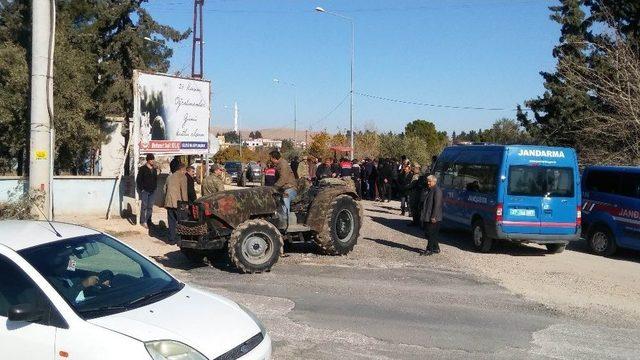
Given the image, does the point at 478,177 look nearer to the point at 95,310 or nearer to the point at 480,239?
the point at 480,239

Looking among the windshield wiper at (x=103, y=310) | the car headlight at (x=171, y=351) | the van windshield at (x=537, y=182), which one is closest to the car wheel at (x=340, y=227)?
the van windshield at (x=537, y=182)

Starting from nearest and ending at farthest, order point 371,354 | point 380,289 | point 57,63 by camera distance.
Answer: point 371,354, point 380,289, point 57,63

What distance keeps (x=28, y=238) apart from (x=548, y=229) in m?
10.2

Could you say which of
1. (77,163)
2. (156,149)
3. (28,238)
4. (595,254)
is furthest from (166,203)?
(77,163)

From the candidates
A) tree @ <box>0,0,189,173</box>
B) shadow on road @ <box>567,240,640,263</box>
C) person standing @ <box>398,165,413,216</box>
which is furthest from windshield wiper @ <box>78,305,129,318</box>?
tree @ <box>0,0,189,173</box>

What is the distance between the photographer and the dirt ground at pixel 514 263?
8.80 meters

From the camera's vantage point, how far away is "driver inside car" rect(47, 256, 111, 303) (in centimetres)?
438

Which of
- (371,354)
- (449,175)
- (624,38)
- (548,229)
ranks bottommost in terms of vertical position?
(371,354)

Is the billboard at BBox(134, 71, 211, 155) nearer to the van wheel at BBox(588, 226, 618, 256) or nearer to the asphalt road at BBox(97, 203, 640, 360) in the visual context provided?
the asphalt road at BBox(97, 203, 640, 360)

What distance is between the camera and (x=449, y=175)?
15.3 m

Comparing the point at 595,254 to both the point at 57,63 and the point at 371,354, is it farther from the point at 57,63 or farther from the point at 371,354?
the point at 57,63

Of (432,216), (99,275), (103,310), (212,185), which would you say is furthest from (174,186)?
(103,310)

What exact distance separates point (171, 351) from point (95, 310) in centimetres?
69

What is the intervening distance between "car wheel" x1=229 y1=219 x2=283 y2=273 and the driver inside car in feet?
16.6
